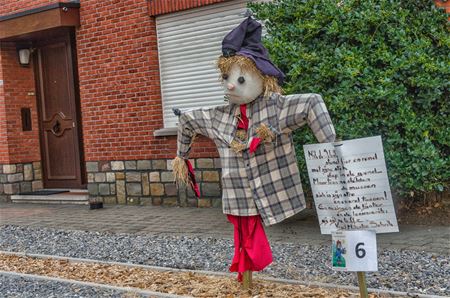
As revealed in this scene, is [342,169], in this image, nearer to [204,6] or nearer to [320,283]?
[320,283]

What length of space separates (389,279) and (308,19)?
2849 millimetres

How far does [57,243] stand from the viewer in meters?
6.93

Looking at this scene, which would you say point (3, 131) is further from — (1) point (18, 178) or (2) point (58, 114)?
(2) point (58, 114)

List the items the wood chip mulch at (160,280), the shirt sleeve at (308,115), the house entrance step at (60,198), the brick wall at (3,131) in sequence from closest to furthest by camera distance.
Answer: the shirt sleeve at (308,115), the wood chip mulch at (160,280), the house entrance step at (60,198), the brick wall at (3,131)

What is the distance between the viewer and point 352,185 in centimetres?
361

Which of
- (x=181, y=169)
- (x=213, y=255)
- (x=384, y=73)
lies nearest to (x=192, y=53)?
(x=384, y=73)

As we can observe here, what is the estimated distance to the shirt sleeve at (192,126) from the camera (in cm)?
445

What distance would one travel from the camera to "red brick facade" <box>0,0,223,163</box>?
9219 millimetres

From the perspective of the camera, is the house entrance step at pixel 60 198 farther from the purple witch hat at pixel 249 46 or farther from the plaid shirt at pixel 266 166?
the purple witch hat at pixel 249 46

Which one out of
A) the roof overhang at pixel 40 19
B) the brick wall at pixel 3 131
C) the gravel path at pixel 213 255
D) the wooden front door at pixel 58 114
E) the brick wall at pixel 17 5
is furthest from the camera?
the brick wall at pixel 3 131

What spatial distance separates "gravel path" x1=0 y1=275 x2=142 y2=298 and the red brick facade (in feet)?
12.6

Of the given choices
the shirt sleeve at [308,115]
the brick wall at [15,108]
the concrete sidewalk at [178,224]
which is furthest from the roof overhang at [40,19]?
the shirt sleeve at [308,115]

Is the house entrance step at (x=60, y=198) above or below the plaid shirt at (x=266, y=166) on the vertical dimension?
below

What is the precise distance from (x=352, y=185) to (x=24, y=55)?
9026 millimetres
